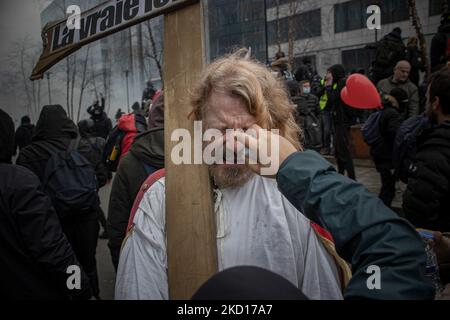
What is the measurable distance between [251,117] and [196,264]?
1.74ft

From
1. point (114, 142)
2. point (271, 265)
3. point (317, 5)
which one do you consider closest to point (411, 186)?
point (271, 265)

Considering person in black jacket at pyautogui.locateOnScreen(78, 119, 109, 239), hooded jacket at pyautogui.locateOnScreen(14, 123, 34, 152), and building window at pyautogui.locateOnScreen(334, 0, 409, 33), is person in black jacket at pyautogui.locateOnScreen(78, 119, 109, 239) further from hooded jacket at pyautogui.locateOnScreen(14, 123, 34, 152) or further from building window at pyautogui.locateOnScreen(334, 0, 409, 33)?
building window at pyautogui.locateOnScreen(334, 0, 409, 33)

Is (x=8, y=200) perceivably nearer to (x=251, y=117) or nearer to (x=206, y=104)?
(x=206, y=104)

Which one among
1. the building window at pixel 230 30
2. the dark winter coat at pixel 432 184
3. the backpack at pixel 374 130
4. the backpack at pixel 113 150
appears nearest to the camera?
the dark winter coat at pixel 432 184

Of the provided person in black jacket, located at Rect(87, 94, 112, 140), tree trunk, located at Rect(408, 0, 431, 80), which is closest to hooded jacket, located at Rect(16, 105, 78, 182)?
person in black jacket, located at Rect(87, 94, 112, 140)

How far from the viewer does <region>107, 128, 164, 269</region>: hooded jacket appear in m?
2.35

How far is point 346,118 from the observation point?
21.5ft

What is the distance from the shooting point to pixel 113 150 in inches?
143

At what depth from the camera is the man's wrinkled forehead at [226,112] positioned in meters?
1.31

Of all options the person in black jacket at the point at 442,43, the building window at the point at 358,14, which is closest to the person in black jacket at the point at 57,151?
the person in black jacket at the point at 442,43

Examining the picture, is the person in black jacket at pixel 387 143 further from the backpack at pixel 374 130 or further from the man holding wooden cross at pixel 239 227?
the man holding wooden cross at pixel 239 227

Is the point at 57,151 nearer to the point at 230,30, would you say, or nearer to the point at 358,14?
the point at 230,30

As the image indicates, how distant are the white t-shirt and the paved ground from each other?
235 centimetres

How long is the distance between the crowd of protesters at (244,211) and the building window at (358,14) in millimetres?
15137
